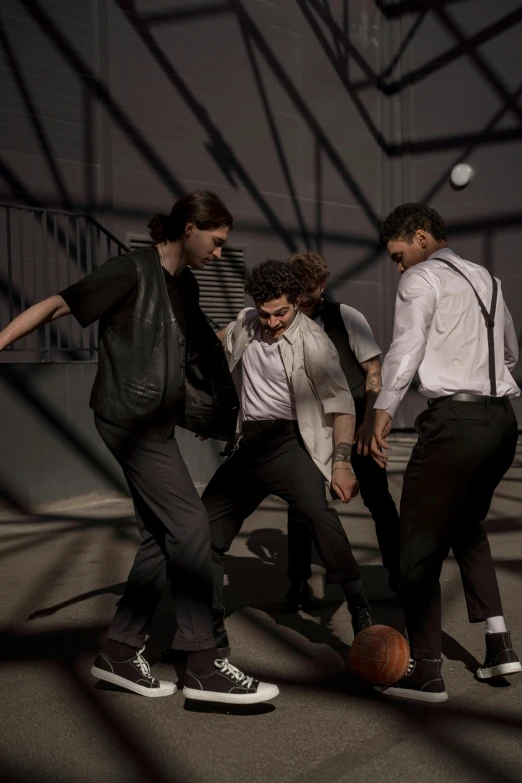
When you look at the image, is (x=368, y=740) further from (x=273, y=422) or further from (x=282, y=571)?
(x=282, y=571)

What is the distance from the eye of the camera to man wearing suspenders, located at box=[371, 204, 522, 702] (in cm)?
358

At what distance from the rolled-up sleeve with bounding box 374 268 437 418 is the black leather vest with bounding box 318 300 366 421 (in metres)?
1.43

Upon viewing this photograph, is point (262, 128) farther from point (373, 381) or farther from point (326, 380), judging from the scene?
point (326, 380)

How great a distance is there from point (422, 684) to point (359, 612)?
0.51 metres

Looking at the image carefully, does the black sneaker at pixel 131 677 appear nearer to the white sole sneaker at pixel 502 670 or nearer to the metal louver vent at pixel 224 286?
the white sole sneaker at pixel 502 670

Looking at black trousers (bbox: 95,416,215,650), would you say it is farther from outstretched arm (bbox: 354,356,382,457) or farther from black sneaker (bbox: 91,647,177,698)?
outstretched arm (bbox: 354,356,382,457)

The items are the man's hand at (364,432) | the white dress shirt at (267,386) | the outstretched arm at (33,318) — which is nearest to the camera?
the outstretched arm at (33,318)

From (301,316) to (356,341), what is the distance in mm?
817

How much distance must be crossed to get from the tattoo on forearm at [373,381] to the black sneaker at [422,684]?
1.63 meters

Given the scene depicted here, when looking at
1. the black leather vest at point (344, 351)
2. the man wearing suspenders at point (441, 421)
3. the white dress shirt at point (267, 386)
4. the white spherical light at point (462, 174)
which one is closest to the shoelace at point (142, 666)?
the man wearing suspenders at point (441, 421)

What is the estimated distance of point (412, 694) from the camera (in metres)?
3.66

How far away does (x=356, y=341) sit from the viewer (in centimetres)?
508

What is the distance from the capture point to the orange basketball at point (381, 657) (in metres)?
3.62

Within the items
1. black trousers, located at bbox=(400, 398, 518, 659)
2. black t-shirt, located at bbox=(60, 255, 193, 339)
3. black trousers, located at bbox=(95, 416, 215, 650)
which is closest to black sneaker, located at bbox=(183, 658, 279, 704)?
black trousers, located at bbox=(95, 416, 215, 650)
